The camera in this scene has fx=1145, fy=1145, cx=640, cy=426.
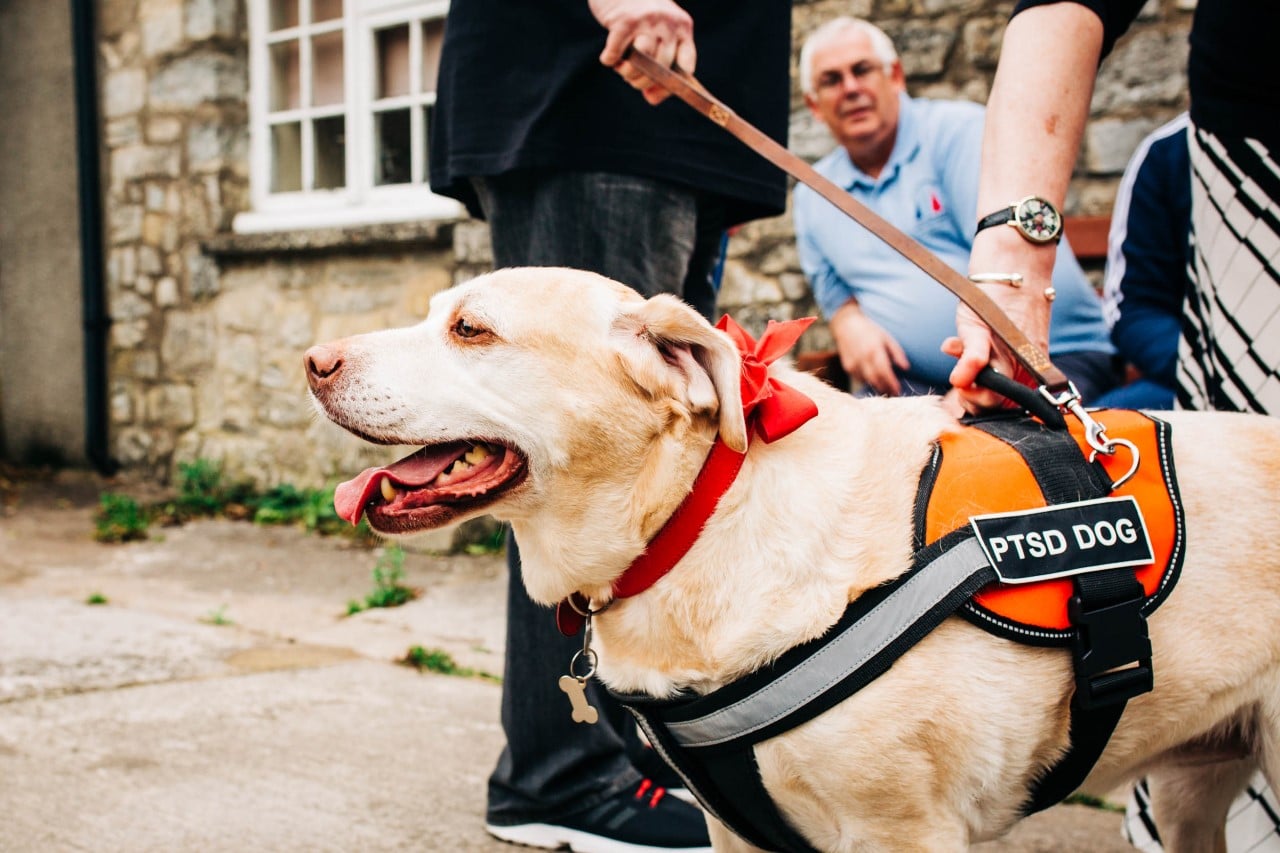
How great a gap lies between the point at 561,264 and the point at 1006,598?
3.89 feet

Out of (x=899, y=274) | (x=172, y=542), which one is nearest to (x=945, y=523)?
(x=899, y=274)

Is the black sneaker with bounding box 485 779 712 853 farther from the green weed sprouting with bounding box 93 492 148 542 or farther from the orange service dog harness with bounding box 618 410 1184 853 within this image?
the green weed sprouting with bounding box 93 492 148 542

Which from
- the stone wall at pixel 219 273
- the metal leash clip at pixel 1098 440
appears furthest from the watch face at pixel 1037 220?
the stone wall at pixel 219 273

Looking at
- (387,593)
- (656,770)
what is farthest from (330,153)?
(656,770)

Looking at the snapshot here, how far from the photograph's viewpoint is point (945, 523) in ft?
5.33

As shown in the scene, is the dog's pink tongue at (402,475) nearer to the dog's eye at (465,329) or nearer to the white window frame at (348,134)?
the dog's eye at (465,329)

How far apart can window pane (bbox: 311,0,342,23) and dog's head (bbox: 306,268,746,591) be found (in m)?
6.08

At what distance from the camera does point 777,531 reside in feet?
5.38

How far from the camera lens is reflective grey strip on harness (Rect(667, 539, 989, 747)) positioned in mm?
1556

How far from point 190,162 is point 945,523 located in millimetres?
6965

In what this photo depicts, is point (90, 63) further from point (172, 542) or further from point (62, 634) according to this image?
point (62, 634)

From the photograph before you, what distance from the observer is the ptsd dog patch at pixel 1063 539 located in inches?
62.6

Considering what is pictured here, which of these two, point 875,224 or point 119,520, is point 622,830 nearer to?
point 875,224

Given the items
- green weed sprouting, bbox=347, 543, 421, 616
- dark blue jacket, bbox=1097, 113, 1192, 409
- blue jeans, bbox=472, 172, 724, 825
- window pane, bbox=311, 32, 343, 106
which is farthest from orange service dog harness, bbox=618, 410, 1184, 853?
window pane, bbox=311, 32, 343, 106
